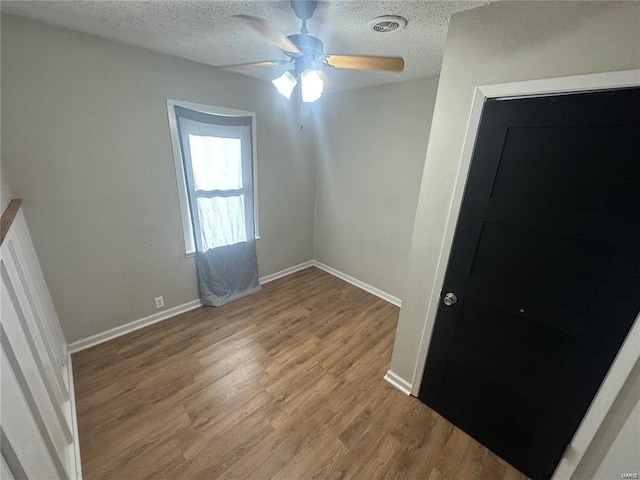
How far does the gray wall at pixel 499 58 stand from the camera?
946 mm

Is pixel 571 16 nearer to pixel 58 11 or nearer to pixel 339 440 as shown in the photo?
pixel 339 440

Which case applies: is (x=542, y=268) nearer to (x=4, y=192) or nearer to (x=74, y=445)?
(x=74, y=445)

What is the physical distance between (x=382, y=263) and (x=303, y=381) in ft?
5.62

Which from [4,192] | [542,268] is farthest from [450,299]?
[4,192]

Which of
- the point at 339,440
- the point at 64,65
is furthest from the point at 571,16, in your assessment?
the point at 64,65

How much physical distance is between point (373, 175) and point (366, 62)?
168cm

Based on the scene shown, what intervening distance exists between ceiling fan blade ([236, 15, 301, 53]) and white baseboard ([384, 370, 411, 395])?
2308 millimetres

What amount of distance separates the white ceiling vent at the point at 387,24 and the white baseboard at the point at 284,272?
2.81 meters

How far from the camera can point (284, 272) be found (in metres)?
3.64

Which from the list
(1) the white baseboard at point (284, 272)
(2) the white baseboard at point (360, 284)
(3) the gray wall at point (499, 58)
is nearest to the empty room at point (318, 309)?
(3) the gray wall at point (499, 58)

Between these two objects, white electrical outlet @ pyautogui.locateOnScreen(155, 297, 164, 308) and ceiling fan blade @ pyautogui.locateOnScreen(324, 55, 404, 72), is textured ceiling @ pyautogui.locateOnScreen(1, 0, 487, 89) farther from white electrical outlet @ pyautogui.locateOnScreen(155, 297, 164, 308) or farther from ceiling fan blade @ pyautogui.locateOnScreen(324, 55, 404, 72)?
white electrical outlet @ pyautogui.locateOnScreen(155, 297, 164, 308)

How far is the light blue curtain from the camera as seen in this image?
94.0 inches

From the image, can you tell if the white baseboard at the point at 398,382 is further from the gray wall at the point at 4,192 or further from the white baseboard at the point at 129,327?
the gray wall at the point at 4,192

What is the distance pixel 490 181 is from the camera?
4.21ft
